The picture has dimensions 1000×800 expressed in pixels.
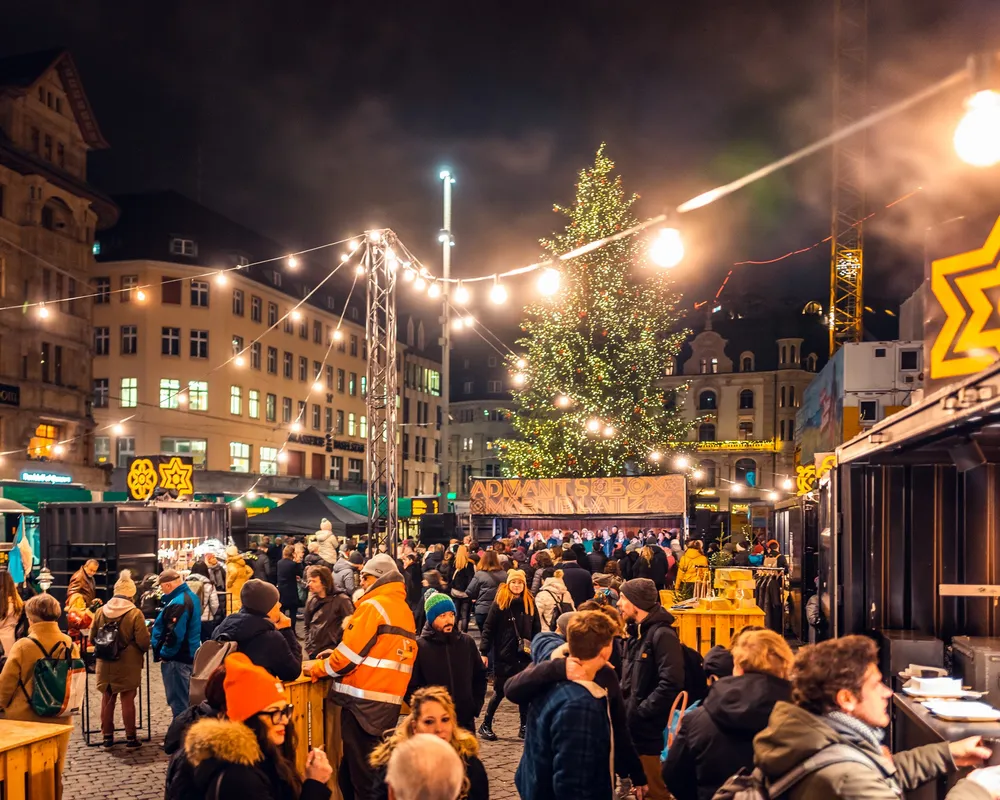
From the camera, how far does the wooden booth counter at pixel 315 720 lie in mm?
6531

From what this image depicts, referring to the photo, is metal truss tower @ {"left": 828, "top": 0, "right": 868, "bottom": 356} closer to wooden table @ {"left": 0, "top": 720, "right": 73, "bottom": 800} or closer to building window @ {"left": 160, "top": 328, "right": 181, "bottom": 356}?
building window @ {"left": 160, "top": 328, "right": 181, "bottom": 356}

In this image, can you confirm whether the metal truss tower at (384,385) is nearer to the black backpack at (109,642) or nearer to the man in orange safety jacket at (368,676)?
the black backpack at (109,642)

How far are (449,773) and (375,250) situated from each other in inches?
642

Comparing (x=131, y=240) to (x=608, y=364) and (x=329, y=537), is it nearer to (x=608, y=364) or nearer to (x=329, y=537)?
(x=608, y=364)

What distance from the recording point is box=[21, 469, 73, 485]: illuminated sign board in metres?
33.9

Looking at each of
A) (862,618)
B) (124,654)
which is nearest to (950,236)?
(862,618)

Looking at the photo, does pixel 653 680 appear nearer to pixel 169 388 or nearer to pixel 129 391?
pixel 169 388

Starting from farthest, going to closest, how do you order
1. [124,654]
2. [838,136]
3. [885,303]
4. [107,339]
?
[885,303] < [107,339] < [124,654] < [838,136]

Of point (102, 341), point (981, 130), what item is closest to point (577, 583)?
point (981, 130)

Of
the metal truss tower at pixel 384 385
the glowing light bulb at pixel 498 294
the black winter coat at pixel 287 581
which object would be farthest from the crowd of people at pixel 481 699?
the metal truss tower at pixel 384 385

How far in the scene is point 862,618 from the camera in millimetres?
6934

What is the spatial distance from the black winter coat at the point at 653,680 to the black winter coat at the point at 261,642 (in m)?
2.29

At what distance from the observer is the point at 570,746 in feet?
14.9

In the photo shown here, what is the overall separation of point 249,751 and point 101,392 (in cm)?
4810
